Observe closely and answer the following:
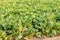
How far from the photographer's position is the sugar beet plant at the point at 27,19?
514cm

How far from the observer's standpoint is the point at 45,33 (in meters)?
5.46

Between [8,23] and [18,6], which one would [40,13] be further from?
[8,23]

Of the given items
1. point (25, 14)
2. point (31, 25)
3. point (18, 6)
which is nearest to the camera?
point (31, 25)

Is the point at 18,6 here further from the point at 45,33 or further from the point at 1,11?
the point at 45,33

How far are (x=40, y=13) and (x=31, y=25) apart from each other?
2.12 feet

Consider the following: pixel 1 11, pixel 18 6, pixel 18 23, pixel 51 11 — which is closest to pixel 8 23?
pixel 18 23

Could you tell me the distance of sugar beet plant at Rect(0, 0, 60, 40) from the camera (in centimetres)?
514

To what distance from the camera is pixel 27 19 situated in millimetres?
5531

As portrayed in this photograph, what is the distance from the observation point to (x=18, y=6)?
242 inches

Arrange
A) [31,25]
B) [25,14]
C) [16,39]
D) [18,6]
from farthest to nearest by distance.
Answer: [18,6]
[25,14]
[31,25]
[16,39]

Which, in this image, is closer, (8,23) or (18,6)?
(8,23)

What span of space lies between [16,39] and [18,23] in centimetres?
43

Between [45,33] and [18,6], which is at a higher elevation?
[18,6]

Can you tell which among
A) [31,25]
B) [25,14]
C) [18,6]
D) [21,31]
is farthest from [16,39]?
[18,6]
